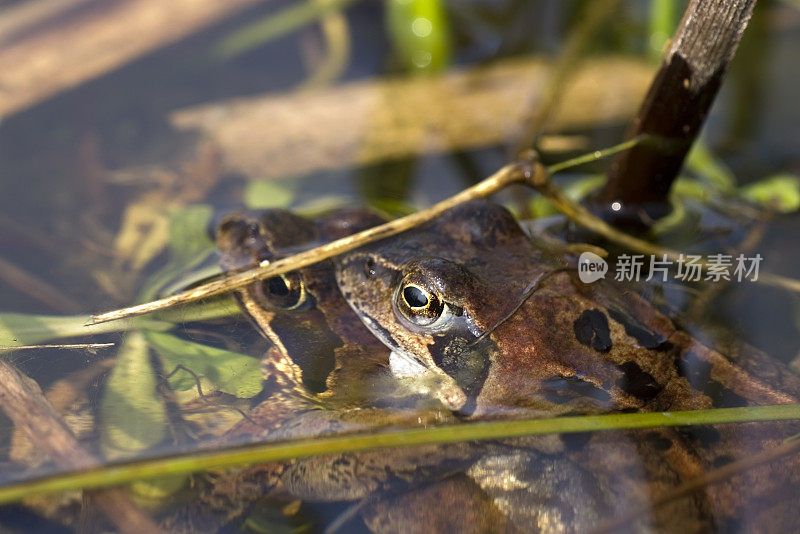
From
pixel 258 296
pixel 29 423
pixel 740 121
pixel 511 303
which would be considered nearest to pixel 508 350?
pixel 511 303

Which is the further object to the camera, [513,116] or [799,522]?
[513,116]

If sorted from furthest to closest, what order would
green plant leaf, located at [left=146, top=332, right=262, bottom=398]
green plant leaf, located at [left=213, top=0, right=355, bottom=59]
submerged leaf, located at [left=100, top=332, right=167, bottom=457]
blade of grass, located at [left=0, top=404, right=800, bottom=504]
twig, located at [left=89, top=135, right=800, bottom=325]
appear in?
1. green plant leaf, located at [left=213, top=0, right=355, bottom=59]
2. twig, located at [left=89, top=135, right=800, bottom=325]
3. green plant leaf, located at [left=146, top=332, right=262, bottom=398]
4. submerged leaf, located at [left=100, top=332, right=167, bottom=457]
5. blade of grass, located at [left=0, top=404, right=800, bottom=504]

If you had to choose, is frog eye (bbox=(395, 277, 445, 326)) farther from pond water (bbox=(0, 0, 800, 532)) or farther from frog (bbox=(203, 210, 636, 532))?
frog (bbox=(203, 210, 636, 532))

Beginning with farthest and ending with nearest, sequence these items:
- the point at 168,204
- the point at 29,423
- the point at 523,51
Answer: the point at 523,51, the point at 168,204, the point at 29,423

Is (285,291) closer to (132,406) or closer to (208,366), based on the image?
(208,366)

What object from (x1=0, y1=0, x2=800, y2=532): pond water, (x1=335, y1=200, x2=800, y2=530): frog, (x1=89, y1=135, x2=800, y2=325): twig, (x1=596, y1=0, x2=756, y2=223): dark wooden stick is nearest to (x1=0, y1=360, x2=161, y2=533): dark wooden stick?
(x1=0, y1=0, x2=800, y2=532): pond water

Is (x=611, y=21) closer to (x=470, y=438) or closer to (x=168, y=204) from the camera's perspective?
(x=168, y=204)

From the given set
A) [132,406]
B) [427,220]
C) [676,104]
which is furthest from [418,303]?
[676,104]
